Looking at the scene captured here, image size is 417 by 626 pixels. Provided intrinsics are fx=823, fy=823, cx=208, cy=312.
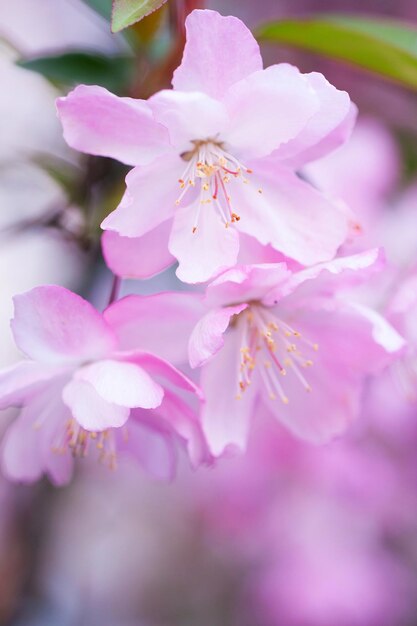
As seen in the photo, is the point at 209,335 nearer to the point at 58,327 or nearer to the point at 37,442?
the point at 58,327

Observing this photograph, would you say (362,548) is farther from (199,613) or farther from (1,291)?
(1,291)

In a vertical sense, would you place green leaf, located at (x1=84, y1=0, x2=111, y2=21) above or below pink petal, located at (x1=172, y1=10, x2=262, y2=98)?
below

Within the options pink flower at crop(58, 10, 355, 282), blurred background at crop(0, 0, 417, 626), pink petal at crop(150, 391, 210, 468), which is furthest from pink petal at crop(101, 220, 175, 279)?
blurred background at crop(0, 0, 417, 626)

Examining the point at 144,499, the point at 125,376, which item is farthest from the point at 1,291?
the point at 125,376

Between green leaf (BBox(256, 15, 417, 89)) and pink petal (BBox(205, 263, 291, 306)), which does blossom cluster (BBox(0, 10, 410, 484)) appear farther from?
green leaf (BBox(256, 15, 417, 89))

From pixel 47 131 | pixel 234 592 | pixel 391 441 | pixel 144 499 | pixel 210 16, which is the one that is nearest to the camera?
pixel 210 16
